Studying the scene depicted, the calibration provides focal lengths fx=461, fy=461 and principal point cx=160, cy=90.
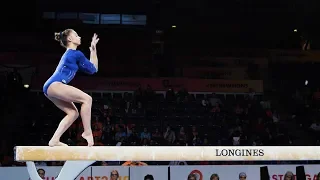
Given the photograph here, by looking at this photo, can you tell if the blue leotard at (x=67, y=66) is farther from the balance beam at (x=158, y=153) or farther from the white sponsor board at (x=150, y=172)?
the white sponsor board at (x=150, y=172)

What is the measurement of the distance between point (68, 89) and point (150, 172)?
429 centimetres

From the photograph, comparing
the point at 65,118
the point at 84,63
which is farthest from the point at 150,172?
the point at 84,63

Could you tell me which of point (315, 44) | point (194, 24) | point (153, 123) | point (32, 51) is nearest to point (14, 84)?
point (32, 51)

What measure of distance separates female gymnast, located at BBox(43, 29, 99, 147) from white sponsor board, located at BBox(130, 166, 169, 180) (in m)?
3.83

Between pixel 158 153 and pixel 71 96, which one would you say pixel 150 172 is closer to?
pixel 158 153

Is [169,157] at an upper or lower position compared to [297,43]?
lower

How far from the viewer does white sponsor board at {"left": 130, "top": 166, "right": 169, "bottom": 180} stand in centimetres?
928

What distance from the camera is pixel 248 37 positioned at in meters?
22.1

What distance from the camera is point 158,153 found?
18.5 feet

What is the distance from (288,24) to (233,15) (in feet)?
9.37

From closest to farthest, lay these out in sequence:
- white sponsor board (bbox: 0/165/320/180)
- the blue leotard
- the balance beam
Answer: the balance beam
the blue leotard
white sponsor board (bbox: 0/165/320/180)

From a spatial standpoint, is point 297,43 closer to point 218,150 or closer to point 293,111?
point 293,111

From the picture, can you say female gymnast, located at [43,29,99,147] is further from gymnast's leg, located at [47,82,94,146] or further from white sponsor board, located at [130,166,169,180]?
white sponsor board, located at [130,166,169,180]

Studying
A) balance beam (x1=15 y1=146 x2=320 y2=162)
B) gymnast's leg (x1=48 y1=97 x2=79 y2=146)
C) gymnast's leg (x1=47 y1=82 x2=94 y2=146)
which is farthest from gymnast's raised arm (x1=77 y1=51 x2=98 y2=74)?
balance beam (x1=15 y1=146 x2=320 y2=162)
